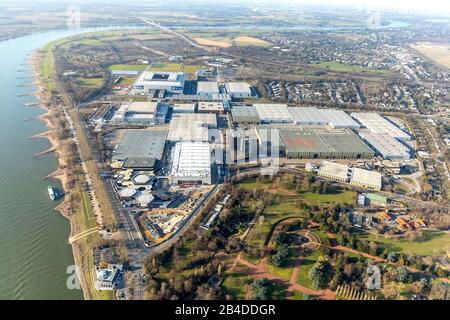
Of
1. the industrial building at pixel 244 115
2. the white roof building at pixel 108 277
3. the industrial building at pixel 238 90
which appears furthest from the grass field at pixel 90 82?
the white roof building at pixel 108 277

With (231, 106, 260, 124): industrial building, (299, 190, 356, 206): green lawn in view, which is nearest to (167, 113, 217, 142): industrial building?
(231, 106, 260, 124): industrial building

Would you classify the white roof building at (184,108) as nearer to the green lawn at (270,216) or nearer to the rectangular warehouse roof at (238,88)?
the rectangular warehouse roof at (238,88)

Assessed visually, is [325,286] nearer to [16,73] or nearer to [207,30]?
[16,73]

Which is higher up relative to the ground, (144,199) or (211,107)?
(211,107)

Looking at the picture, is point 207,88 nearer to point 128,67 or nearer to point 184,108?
point 184,108

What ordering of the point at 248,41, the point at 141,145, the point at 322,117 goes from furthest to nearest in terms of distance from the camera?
the point at 248,41 < the point at 322,117 < the point at 141,145

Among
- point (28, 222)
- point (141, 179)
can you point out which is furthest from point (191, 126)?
point (28, 222)

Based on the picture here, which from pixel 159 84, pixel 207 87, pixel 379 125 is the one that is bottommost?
pixel 379 125
